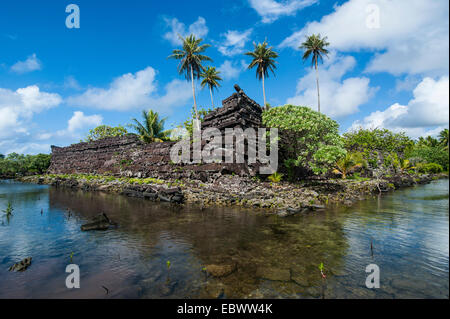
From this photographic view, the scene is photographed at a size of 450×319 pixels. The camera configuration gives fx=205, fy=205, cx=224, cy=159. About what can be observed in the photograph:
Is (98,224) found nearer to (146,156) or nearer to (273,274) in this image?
(273,274)

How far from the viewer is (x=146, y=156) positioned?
24.2 m

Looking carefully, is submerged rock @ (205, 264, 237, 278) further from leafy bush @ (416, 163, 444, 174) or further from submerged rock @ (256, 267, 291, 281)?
leafy bush @ (416, 163, 444, 174)

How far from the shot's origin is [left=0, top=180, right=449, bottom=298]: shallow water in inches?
160

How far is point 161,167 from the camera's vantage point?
2125cm

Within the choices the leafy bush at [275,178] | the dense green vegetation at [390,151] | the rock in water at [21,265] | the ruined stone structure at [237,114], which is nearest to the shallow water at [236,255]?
the rock in water at [21,265]

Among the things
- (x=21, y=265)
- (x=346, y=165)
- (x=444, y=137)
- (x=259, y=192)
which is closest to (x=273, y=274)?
(x=21, y=265)

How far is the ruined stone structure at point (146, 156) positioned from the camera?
1650cm

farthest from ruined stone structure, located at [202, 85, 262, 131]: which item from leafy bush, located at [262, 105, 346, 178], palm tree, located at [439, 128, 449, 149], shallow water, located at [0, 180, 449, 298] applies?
palm tree, located at [439, 128, 449, 149]

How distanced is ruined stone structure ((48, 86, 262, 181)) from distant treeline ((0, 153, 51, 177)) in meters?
3.31

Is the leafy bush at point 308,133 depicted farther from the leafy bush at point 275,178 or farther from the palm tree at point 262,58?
the palm tree at point 262,58

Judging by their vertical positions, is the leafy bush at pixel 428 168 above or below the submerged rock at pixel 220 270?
above

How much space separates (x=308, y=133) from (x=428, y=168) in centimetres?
2183

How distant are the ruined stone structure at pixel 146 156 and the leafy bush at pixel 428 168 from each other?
22417 millimetres

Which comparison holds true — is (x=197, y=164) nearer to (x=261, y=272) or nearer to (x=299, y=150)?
(x=299, y=150)
